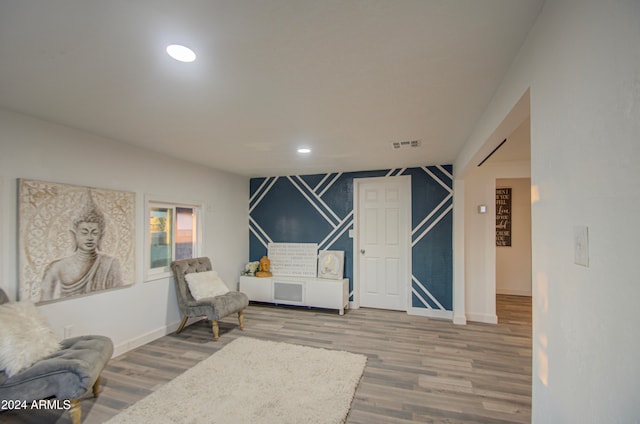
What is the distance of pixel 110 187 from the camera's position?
315 cm

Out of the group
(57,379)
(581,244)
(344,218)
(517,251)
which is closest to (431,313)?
(344,218)

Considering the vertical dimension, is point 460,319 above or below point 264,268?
below

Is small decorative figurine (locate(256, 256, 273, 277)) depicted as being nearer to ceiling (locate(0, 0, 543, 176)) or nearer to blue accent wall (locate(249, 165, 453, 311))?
blue accent wall (locate(249, 165, 453, 311))

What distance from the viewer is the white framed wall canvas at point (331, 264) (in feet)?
16.1

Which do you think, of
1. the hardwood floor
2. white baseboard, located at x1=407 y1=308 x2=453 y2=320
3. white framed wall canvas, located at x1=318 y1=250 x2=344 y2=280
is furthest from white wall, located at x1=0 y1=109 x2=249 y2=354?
white baseboard, located at x1=407 y1=308 x2=453 y2=320

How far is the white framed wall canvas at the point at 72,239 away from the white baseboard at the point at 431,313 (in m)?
3.96

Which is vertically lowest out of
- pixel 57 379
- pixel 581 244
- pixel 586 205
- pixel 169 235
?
pixel 57 379

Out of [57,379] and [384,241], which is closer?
[57,379]

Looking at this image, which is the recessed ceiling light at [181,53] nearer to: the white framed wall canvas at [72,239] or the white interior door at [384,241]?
the white framed wall canvas at [72,239]

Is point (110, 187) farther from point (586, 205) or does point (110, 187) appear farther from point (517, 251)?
point (517, 251)

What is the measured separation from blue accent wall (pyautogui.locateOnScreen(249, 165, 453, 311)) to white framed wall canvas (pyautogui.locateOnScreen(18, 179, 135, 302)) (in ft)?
8.19

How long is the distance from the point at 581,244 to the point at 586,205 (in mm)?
125

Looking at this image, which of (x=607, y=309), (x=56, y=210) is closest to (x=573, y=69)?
(x=607, y=309)

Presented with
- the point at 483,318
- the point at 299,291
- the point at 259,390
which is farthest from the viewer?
the point at 299,291
